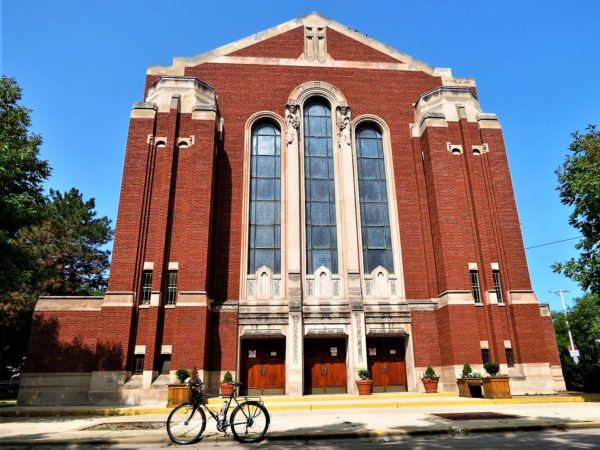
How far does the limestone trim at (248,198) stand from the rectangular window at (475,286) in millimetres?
8286

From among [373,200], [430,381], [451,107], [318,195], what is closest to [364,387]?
[430,381]

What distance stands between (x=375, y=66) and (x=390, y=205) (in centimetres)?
811

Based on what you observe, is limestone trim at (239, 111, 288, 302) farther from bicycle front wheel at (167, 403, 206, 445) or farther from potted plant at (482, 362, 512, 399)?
bicycle front wheel at (167, 403, 206, 445)

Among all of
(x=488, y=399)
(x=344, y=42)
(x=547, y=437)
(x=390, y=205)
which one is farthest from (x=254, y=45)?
(x=547, y=437)

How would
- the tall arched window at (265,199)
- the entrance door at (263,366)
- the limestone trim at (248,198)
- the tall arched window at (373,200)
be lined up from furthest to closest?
the tall arched window at (373,200)
the tall arched window at (265,199)
the limestone trim at (248,198)
the entrance door at (263,366)

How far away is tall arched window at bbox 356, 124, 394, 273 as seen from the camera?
2095 cm

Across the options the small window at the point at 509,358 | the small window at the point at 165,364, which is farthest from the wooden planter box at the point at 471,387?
the small window at the point at 165,364

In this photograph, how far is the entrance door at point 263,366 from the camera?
18.9 meters

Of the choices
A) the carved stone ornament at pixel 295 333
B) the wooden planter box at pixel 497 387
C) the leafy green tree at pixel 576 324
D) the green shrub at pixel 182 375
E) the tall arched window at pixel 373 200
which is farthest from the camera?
the leafy green tree at pixel 576 324

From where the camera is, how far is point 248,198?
69.8ft

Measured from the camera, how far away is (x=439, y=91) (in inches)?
882

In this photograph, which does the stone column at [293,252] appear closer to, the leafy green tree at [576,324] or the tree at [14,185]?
the tree at [14,185]

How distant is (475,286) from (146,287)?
46.5 ft

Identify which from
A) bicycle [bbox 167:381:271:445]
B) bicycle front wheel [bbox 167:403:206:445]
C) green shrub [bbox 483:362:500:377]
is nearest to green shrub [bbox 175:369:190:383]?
bicycle front wheel [bbox 167:403:206:445]
